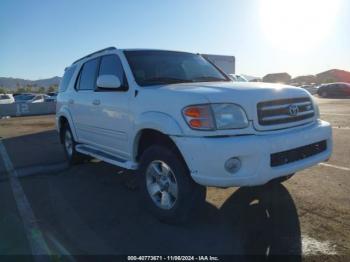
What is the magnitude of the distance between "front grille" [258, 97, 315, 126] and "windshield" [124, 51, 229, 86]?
1.26 m

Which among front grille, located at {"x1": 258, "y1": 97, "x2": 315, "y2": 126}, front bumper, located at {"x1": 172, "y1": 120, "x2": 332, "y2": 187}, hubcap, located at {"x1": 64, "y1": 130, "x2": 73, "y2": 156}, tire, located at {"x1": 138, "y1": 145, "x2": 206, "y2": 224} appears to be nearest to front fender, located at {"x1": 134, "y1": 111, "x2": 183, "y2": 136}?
front bumper, located at {"x1": 172, "y1": 120, "x2": 332, "y2": 187}

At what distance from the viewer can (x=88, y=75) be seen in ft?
19.6

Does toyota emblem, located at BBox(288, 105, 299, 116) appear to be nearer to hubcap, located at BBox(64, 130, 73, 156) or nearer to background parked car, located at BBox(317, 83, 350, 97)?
hubcap, located at BBox(64, 130, 73, 156)

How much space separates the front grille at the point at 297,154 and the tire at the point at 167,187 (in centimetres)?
81

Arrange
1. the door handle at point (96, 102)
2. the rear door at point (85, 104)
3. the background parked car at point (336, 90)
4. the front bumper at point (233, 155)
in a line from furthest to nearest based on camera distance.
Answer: the background parked car at point (336, 90) < the rear door at point (85, 104) < the door handle at point (96, 102) < the front bumper at point (233, 155)

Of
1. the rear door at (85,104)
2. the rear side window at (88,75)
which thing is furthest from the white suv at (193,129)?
the rear side window at (88,75)

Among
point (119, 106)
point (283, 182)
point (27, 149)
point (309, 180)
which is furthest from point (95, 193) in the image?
point (27, 149)

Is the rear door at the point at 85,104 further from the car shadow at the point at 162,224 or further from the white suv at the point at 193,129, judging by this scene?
the car shadow at the point at 162,224

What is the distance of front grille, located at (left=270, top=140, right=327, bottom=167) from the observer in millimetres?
3490

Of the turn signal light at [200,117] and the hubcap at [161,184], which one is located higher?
the turn signal light at [200,117]

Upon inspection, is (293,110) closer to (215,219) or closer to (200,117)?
(200,117)

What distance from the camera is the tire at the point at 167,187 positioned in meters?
3.67

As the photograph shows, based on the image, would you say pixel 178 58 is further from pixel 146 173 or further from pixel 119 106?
pixel 146 173

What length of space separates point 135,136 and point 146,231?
1.11m
